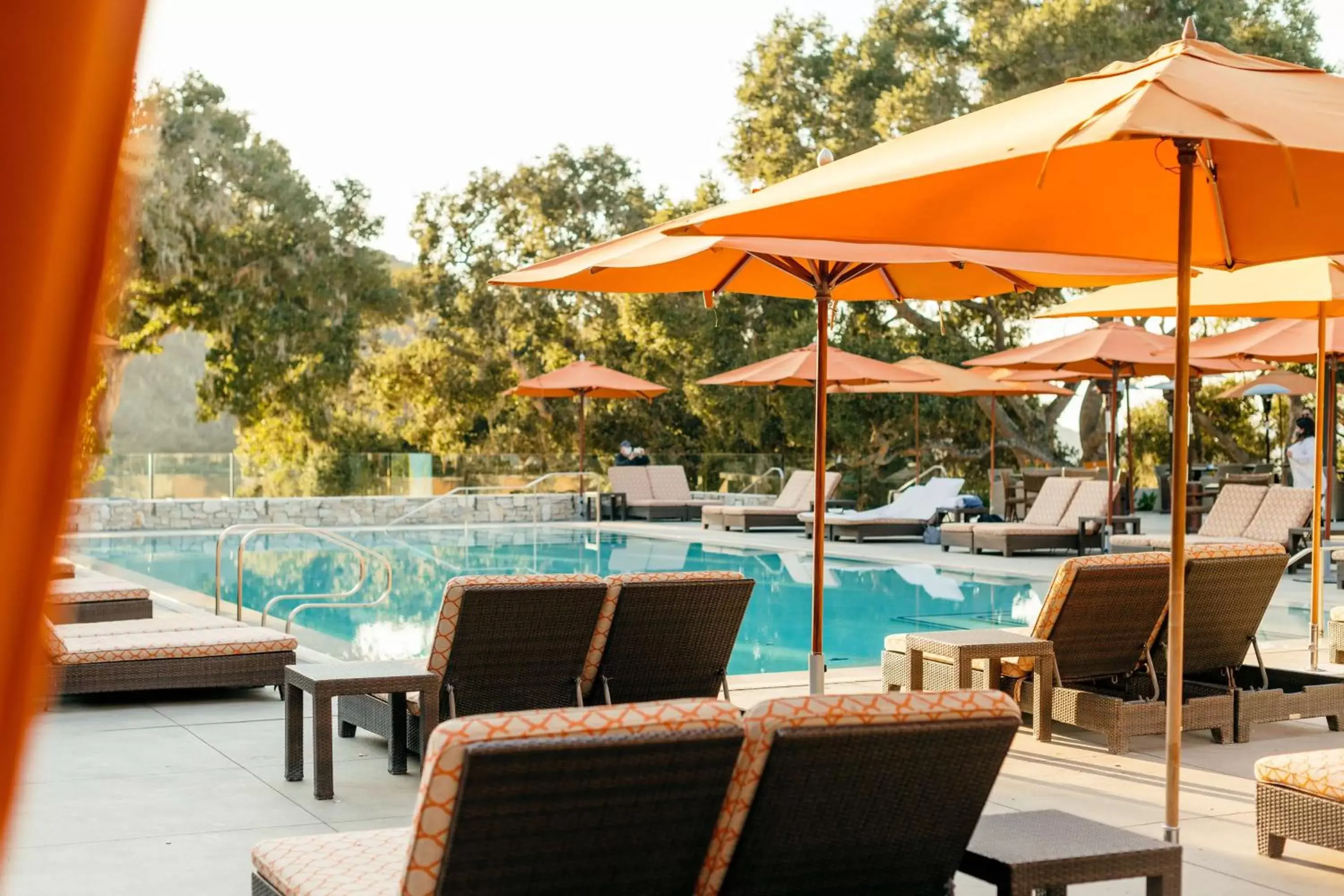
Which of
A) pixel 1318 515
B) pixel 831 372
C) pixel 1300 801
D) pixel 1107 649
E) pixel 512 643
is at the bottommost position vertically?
pixel 1300 801

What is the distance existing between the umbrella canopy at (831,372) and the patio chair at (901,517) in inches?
58.9

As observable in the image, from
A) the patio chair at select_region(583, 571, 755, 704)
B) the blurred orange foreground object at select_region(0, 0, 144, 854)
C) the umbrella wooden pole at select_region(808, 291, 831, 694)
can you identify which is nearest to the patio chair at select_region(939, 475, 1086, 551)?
the umbrella wooden pole at select_region(808, 291, 831, 694)

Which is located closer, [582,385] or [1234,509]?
[1234,509]

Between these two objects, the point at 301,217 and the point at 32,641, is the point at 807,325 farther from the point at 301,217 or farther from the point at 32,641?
the point at 32,641

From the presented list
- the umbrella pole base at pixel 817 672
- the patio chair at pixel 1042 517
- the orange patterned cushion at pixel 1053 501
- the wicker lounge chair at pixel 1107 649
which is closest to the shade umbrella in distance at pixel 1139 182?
the wicker lounge chair at pixel 1107 649

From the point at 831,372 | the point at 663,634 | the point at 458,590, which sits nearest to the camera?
the point at 458,590

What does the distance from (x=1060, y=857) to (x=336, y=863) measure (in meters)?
1.60

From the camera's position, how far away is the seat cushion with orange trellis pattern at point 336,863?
3074mm

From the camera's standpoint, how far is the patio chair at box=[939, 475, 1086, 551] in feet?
53.7

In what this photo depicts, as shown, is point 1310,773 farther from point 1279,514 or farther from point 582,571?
point 582,571

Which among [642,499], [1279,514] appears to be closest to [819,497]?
[1279,514]

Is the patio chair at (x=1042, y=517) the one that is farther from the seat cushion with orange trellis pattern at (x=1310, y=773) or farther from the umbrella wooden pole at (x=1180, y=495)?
the umbrella wooden pole at (x=1180, y=495)

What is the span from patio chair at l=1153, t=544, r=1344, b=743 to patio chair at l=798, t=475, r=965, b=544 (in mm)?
11351

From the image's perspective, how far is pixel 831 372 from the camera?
57.8ft
